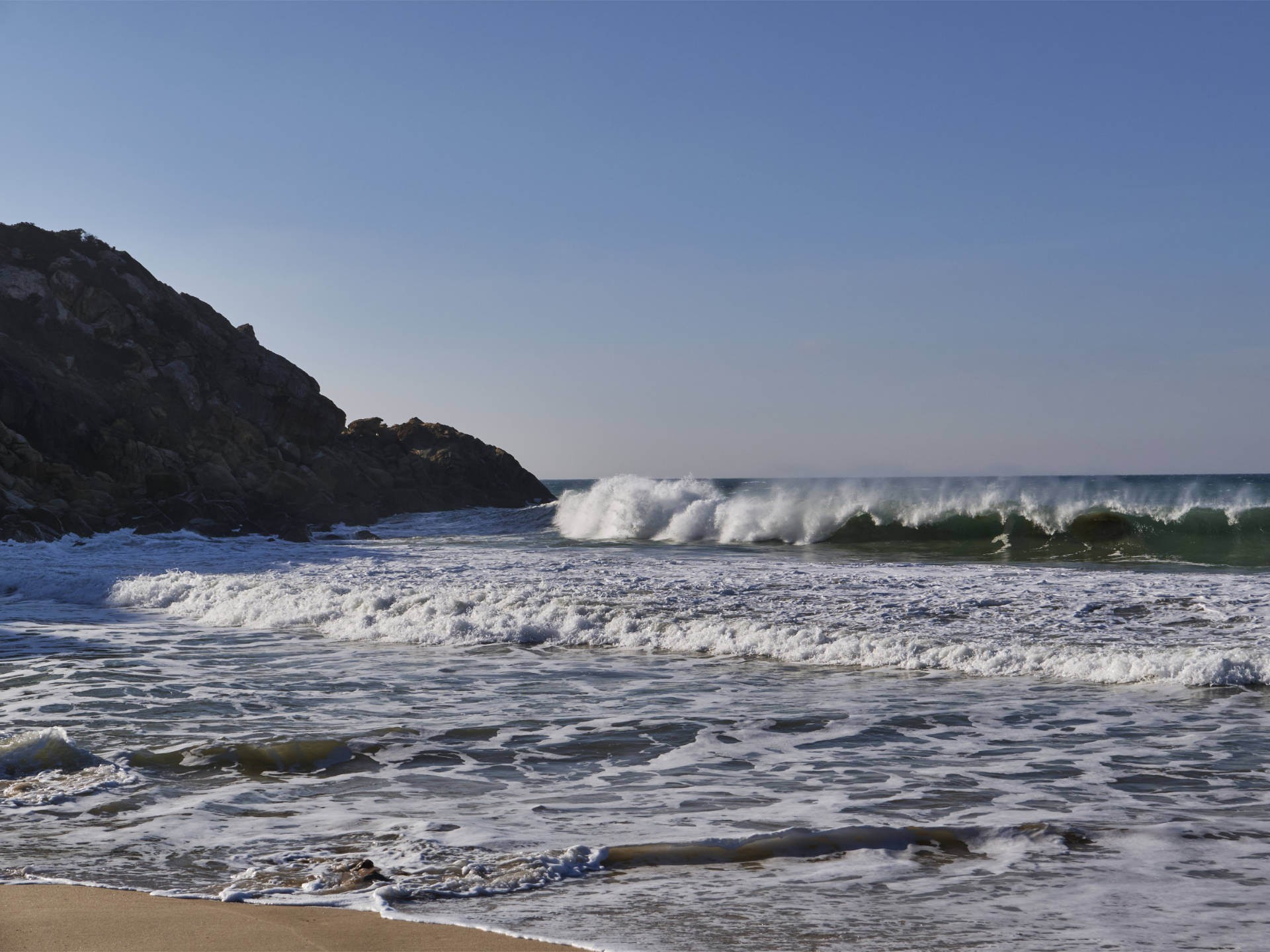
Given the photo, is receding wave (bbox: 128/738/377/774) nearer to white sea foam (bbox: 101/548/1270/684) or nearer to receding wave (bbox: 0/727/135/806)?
receding wave (bbox: 0/727/135/806)

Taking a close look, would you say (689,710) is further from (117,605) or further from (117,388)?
(117,388)

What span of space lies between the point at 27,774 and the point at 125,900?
8.34 feet

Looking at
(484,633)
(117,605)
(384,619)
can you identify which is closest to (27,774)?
(484,633)

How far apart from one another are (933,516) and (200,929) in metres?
25.5

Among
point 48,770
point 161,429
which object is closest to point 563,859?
point 48,770

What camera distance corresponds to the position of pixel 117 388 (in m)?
41.3

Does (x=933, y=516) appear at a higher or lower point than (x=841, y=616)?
higher

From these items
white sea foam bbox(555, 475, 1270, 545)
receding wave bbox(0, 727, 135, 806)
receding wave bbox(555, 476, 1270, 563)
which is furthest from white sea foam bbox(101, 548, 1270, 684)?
white sea foam bbox(555, 475, 1270, 545)

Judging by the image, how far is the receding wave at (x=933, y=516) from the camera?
73.7 ft

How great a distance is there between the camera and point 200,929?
3.44 meters

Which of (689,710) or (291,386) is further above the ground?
(291,386)

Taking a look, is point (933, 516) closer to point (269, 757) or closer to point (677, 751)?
point (677, 751)

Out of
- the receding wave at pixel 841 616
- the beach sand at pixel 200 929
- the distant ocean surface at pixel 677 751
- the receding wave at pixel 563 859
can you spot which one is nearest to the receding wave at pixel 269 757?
the distant ocean surface at pixel 677 751

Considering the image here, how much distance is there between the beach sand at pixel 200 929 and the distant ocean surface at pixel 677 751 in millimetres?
134
